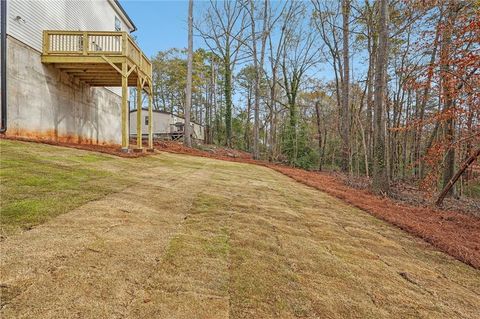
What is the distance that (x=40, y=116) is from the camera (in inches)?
344

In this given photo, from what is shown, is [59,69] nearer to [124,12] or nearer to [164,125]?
[124,12]

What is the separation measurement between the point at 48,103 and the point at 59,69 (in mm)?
1445

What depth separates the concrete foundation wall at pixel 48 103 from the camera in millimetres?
7637

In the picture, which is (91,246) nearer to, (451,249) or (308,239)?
(308,239)

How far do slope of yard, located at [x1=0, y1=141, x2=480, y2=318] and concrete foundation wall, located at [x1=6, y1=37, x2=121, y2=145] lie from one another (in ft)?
16.7

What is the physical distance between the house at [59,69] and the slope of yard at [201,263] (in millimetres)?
5213

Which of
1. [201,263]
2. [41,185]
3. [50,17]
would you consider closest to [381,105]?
[201,263]

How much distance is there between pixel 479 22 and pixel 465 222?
12.2 ft

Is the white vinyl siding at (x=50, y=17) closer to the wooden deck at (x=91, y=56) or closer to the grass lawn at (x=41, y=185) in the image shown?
the wooden deck at (x=91, y=56)

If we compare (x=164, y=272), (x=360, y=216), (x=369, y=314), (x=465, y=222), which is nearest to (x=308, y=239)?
(x=369, y=314)

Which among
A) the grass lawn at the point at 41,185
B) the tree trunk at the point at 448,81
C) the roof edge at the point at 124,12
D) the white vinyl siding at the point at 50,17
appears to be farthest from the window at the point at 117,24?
the tree trunk at the point at 448,81

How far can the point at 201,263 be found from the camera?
216 centimetres

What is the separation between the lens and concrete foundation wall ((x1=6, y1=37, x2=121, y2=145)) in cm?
764

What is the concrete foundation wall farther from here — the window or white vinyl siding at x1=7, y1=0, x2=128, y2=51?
the window
